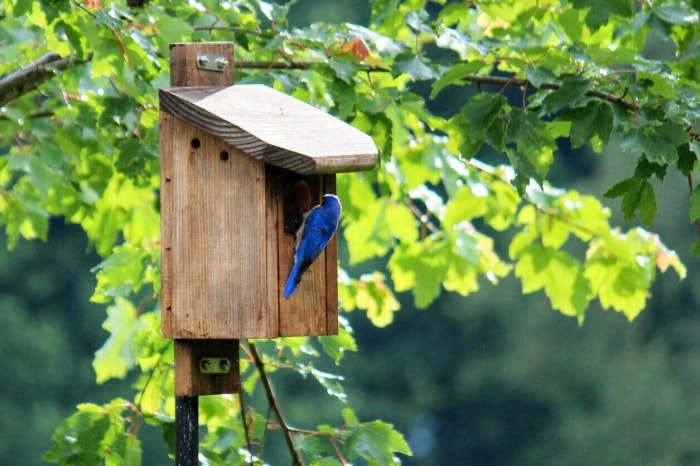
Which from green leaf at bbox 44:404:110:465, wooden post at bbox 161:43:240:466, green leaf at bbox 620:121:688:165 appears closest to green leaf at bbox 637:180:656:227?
green leaf at bbox 620:121:688:165

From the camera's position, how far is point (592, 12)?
2.48m

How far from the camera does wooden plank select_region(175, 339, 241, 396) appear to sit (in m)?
2.30

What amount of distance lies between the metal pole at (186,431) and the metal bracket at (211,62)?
2.16 feet

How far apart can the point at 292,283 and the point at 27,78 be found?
4.81 ft

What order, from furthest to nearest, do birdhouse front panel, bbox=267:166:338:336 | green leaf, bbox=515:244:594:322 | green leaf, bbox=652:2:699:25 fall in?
green leaf, bbox=515:244:594:322 → green leaf, bbox=652:2:699:25 → birdhouse front panel, bbox=267:166:338:336

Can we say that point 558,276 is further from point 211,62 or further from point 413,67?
point 211,62

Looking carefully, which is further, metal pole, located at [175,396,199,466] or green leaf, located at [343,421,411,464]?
green leaf, located at [343,421,411,464]

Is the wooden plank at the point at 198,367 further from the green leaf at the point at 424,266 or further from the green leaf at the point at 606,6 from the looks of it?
the green leaf at the point at 424,266

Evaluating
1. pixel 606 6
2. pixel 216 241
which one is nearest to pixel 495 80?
pixel 606 6

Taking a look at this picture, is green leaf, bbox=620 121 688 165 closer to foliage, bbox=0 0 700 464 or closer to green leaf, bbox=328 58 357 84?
foliage, bbox=0 0 700 464

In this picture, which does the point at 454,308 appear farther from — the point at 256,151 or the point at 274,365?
the point at 256,151

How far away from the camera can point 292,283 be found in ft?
7.17

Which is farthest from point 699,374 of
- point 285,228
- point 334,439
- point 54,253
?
point 285,228

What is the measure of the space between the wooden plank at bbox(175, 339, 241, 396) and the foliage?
21.3 inches
